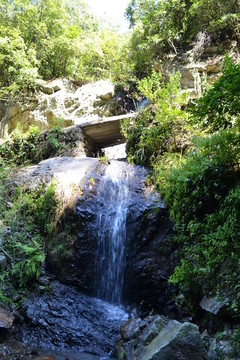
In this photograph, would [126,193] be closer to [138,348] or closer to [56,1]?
[138,348]

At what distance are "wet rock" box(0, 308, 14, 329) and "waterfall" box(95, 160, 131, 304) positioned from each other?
172 cm

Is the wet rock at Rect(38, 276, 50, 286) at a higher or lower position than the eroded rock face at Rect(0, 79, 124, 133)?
lower

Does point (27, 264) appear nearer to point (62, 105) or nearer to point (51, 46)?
point (62, 105)

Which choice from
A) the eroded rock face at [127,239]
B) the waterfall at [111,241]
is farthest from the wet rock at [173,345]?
the waterfall at [111,241]

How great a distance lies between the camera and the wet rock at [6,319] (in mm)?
4086

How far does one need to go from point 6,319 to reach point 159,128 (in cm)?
554

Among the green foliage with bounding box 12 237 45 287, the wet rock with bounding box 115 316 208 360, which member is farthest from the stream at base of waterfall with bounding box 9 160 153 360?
the wet rock with bounding box 115 316 208 360

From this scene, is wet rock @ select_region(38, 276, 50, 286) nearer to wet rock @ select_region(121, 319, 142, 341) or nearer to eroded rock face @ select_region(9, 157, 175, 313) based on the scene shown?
eroded rock face @ select_region(9, 157, 175, 313)

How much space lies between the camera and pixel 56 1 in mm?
15438

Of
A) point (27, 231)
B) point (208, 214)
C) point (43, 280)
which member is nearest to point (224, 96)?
point (208, 214)

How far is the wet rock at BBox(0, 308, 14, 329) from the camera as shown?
4086mm

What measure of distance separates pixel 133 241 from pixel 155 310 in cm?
136

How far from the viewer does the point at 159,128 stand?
753 cm

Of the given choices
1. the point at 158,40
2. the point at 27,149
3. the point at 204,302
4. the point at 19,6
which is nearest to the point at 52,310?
the point at 204,302
